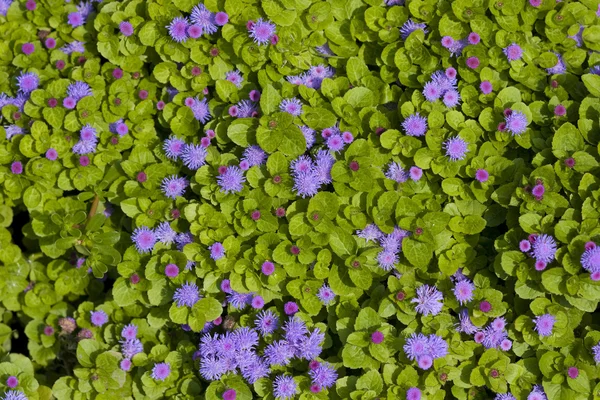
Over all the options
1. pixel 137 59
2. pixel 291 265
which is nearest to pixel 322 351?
pixel 291 265

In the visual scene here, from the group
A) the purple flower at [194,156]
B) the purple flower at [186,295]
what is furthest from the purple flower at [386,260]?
the purple flower at [194,156]

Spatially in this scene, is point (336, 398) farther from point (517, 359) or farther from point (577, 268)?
point (577, 268)

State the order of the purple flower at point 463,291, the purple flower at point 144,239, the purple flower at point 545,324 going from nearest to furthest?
the purple flower at point 545,324 → the purple flower at point 463,291 → the purple flower at point 144,239

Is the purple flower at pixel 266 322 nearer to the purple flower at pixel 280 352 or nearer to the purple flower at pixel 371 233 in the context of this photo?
the purple flower at pixel 280 352

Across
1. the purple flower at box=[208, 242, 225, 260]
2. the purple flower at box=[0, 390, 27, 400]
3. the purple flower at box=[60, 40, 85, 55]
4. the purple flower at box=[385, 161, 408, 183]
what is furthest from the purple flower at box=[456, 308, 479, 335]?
the purple flower at box=[60, 40, 85, 55]

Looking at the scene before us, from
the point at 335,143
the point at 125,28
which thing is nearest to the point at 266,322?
the point at 335,143

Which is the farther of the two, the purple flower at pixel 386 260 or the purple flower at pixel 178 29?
the purple flower at pixel 178 29

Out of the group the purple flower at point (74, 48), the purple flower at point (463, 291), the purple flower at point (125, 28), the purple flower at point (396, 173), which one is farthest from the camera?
the purple flower at point (74, 48)

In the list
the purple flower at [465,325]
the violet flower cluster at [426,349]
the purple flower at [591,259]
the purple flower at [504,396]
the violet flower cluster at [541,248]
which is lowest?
the purple flower at [504,396]
